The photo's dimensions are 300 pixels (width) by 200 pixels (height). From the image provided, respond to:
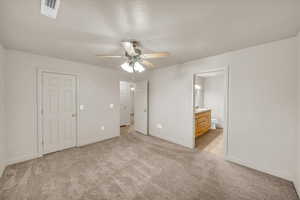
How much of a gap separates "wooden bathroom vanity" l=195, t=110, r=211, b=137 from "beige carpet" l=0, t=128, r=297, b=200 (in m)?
1.11

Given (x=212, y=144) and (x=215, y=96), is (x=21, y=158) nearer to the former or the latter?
(x=212, y=144)

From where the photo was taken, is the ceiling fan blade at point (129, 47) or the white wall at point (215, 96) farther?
the white wall at point (215, 96)

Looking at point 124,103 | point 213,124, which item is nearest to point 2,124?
point 124,103

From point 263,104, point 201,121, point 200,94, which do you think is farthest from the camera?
point 200,94

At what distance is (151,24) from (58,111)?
3078mm

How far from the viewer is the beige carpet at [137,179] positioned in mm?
1674

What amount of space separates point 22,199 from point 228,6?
352cm

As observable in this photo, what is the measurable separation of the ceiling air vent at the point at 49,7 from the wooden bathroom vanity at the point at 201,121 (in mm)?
3837

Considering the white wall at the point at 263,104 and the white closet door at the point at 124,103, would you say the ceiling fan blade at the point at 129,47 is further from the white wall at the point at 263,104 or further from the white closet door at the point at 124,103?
the white closet door at the point at 124,103

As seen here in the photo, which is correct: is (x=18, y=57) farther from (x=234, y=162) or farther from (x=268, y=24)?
(x=234, y=162)

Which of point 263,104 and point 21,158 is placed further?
point 21,158

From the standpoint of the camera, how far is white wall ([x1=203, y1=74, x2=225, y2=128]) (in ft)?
16.9

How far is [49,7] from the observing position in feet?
4.09

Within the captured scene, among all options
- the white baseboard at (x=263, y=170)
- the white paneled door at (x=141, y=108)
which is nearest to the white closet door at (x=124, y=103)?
the white paneled door at (x=141, y=108)
